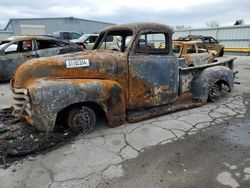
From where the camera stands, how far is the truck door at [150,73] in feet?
15.0

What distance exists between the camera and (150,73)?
4723 mm

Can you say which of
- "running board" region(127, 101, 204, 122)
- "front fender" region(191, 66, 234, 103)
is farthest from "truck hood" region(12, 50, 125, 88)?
"front fender" region(191, 66, 234, 103)

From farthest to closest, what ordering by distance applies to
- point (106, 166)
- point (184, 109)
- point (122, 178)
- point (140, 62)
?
point (184, 109), point (140, 62), point (106, 166), point (122, 178)

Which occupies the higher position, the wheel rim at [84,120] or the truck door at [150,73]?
the truck door at [150,73]

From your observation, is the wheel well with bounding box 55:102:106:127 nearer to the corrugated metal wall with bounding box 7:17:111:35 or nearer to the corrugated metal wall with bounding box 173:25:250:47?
the corrugated metal wall with bounding box 173:25:250:47

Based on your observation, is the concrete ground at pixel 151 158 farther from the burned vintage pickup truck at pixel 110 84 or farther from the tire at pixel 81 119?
the burned vintage pickup truck at pixel 110 84

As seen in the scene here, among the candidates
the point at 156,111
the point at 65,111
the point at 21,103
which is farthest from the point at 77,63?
the point at 156,111

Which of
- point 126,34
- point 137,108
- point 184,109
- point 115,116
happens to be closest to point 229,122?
point 184,109

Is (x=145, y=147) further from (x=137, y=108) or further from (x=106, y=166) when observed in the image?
(x=137, y=108)

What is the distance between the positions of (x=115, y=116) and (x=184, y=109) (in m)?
1.80

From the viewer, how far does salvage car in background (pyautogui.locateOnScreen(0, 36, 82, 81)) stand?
8.88 meters

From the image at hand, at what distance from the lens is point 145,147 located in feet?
12.5

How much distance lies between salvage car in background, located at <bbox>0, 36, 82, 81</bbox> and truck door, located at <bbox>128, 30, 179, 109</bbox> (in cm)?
565

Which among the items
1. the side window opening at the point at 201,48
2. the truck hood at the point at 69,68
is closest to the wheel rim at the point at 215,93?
the truck hood at the point at 69,68
